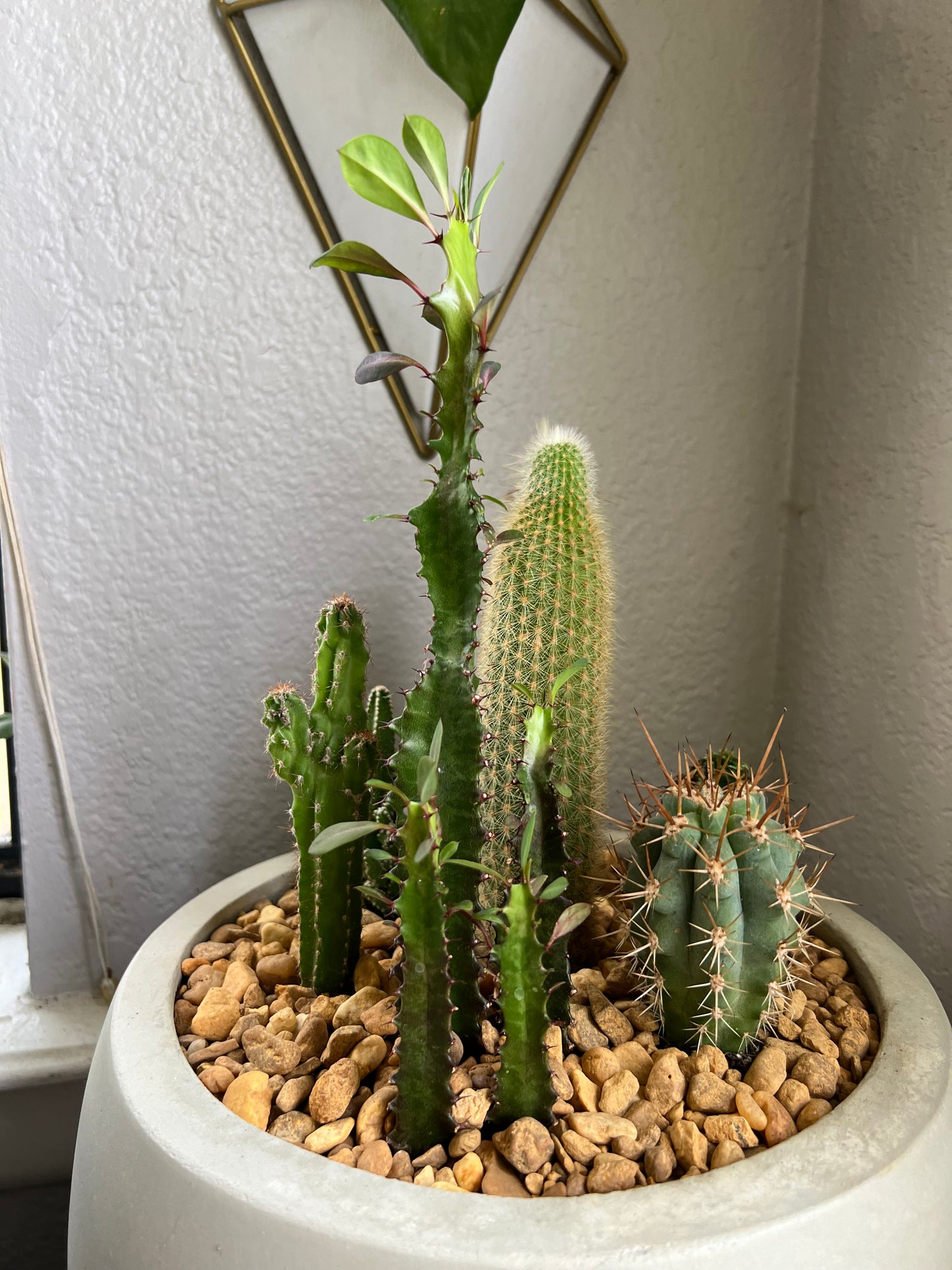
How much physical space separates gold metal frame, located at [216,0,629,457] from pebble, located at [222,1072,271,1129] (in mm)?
621

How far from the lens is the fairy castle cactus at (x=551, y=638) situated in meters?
0.78

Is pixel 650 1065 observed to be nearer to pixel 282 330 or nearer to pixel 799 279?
pixel 282 330

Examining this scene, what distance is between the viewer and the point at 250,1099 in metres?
0.64

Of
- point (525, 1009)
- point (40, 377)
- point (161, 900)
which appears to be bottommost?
point (161, 900)

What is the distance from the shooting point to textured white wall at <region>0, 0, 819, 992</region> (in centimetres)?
90

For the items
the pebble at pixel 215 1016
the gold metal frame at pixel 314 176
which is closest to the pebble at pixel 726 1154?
the pebble at pixel 215 1016

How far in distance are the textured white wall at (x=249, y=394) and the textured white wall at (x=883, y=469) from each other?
0.05 m

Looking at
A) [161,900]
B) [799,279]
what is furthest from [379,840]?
[799,279]

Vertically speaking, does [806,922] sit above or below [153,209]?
below

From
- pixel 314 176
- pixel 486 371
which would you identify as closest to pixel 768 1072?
pixel 486 371

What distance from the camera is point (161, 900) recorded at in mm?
1051

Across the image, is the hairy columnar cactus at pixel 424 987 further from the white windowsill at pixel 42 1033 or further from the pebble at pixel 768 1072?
the white windowsill at pixel 42 1033

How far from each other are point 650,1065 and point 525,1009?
0.17 metres

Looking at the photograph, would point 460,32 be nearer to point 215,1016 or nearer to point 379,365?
point 379,365
